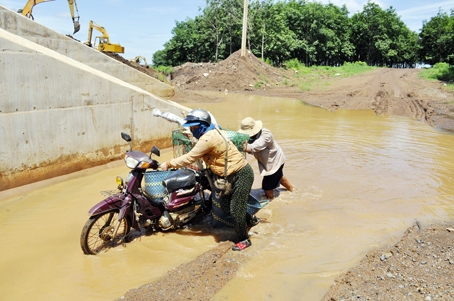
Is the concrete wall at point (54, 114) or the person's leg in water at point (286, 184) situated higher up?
the concrete wall at point (54, 114)

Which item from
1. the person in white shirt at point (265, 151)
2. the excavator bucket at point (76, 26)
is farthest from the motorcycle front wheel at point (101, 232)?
the excavator bucket at point (76, 26)

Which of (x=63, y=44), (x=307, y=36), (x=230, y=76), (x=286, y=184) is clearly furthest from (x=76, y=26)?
(x=307, y=36)

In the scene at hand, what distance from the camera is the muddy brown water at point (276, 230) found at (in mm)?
3760

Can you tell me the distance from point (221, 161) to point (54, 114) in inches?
147

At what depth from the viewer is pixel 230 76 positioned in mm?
29953

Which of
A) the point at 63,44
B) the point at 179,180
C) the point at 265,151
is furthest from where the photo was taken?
the point at 63,44

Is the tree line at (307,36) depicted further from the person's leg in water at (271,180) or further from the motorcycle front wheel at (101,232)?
the motorcycle front wheel at (101,232)

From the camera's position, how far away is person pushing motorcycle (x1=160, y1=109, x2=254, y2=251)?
4.04m

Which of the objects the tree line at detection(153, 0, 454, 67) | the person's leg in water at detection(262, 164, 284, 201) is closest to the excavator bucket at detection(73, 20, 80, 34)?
the person's leg in water at detection(262, 164, 284, 201)

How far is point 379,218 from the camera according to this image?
5465 mm

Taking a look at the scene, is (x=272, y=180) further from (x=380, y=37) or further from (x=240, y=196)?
(x=380, y=37)

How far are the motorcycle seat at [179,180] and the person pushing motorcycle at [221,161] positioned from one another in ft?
1.16

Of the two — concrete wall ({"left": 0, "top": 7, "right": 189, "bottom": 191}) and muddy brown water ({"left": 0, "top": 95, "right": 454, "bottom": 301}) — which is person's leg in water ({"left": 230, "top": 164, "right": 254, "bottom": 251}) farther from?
concrete wall ({"left": 0, "top": 7, "right": 189, "bottom": 191})

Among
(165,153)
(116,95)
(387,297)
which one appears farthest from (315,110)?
(387,297)
